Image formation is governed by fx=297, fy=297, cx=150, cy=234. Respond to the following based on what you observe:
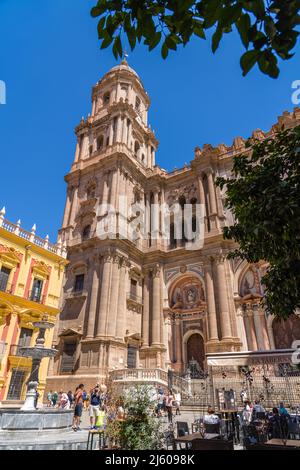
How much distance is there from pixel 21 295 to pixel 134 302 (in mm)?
8909

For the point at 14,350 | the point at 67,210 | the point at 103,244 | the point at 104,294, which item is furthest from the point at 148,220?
the point at 14,350

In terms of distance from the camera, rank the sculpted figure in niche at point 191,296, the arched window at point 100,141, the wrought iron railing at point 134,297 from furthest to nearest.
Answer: the arched window at point 100,141, the sculpted figure in niche at point 191,296, the wrought iron railing at point 134,297

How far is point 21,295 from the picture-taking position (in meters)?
18.6

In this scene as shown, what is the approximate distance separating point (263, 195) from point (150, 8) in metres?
3.78

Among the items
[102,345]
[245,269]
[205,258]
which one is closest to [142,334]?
[102,345]

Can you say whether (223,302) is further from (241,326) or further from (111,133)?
(111,133)

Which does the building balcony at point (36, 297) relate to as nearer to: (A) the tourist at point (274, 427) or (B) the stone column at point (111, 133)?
(A) the tourist at point (274, 427)

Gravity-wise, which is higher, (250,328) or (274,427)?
(250,328)

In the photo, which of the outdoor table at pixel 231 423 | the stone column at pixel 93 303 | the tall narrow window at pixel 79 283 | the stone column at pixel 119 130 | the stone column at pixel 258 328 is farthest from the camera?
the stone column at pixel 119 130

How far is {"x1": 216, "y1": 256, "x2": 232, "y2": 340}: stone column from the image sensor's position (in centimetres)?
2054

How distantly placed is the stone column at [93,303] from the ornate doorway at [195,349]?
26.1 feet

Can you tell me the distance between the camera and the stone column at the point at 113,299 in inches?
823

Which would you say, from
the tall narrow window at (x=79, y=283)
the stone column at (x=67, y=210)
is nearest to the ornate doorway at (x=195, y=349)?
→ the tall narrow window at (x=79, y=283)

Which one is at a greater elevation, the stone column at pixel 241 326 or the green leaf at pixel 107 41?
the stone column at pixel 241 326
